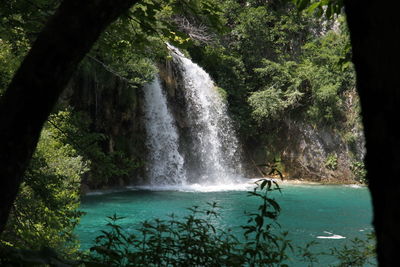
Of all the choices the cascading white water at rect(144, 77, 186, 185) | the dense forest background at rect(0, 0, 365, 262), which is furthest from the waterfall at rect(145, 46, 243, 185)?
the dense forest background at rect(0, 0, 365, 262)

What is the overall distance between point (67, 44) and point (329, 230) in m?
8.35

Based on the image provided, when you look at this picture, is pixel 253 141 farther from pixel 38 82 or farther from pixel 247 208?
pixel 38 82

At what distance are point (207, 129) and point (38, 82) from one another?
16.7 meters

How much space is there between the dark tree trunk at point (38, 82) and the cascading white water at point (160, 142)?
14.7 meters

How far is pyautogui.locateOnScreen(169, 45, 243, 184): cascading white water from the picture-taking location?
57.5ft

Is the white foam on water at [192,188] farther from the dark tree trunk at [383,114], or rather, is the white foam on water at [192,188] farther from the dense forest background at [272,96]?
the dark tree trunk at [383,114]

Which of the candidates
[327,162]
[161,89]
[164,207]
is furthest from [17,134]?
[327,162]

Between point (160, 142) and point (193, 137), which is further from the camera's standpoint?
point (193, 137)

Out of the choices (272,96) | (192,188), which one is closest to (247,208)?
(192,188)

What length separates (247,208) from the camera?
10836 millimetres

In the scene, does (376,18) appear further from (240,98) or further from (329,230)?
(240,98)

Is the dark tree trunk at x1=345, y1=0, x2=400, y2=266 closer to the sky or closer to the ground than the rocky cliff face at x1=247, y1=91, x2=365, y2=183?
closer to the ground

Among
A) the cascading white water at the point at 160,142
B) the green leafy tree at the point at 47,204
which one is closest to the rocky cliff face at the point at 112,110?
the cascading white water at the point at 160,142

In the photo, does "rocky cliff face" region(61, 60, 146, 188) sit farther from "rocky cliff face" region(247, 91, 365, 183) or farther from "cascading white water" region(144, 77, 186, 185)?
"rocky cliff face" region(247, 91, 365, 183)
